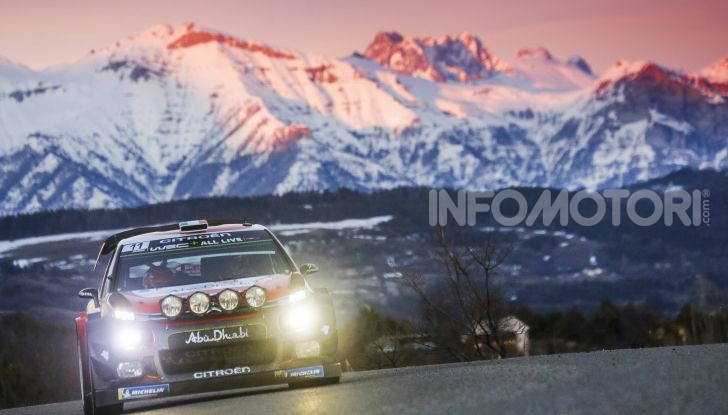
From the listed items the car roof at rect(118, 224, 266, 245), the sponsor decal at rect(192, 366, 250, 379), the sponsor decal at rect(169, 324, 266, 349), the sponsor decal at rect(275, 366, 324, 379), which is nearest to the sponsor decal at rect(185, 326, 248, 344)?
the sponsor decal at rect(169, 324, 266, 349)

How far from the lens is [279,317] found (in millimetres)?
15633

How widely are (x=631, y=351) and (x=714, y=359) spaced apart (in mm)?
2871

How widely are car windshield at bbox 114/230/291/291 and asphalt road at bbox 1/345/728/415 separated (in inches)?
52.8

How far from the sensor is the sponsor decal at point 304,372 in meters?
15.8

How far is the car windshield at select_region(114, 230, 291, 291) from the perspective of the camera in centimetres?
1684

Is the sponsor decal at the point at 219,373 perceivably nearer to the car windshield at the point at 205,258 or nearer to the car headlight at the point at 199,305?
the car headlight at the point at 199,305

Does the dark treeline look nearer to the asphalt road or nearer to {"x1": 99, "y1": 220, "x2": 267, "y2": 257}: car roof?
{"x1": 99, "y1": 220, "x2": 267, "y2": 257}: car roof

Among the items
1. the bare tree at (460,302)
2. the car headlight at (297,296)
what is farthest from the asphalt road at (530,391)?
the bare tree at (460,302)

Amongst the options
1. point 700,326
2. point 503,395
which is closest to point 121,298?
point 503,395

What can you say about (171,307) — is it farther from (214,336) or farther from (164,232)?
(164,232)

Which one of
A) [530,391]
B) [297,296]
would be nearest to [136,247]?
[297,296]

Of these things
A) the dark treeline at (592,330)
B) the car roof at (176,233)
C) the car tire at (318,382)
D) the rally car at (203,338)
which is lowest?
the dark treeline at (592,330)

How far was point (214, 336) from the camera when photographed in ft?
50.7

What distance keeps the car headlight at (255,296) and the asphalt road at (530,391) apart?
933 millimetres
